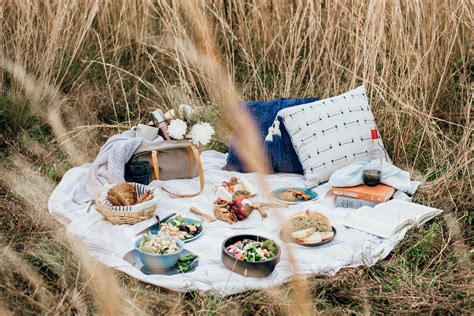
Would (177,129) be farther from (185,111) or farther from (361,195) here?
(361,195)

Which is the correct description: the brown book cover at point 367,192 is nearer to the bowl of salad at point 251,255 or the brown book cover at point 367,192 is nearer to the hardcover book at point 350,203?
the hardcover book at point 350,203

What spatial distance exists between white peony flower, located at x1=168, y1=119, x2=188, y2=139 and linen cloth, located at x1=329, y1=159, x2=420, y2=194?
0.97 meters

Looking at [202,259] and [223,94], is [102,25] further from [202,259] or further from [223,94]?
[202,259]

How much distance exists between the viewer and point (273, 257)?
8.16 ft

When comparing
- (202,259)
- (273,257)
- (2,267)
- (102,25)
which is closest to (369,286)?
(273,257)

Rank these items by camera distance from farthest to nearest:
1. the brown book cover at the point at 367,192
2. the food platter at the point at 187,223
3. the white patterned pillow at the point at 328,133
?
the white patterned pillow at the point at 328,133 < the brown book cover at the point at 367,192 < the food platter at the point at 187,223

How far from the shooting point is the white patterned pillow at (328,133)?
3502 mm

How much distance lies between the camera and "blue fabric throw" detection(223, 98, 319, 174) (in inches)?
144

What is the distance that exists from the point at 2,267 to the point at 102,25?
2.84 metres

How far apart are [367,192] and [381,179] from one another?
0.20m

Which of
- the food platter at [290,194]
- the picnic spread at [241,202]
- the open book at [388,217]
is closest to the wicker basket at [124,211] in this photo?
the picnic spread at [241,202]

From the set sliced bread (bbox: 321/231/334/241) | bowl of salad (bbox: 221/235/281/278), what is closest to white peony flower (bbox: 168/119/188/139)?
bowl of salad (bbox: 221/235/281/278)

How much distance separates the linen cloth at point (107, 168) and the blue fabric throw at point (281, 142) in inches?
25.0

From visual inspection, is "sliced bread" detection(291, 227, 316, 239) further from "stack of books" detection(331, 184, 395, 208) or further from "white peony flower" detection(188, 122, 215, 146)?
"white peony flower" detection(188, 122, 215, 146)
